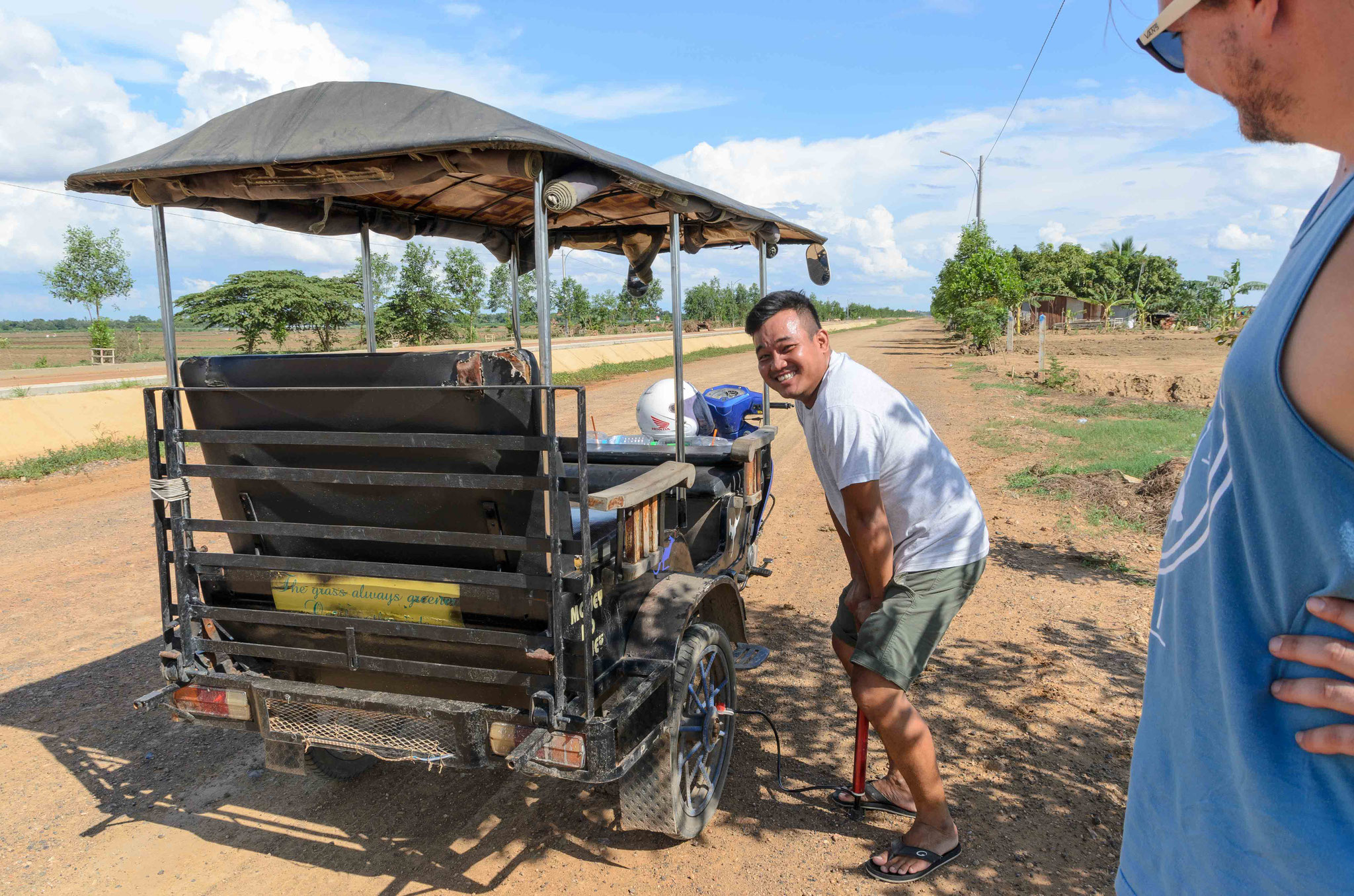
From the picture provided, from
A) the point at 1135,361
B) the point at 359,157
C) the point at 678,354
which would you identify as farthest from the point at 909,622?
the point at 1135,361

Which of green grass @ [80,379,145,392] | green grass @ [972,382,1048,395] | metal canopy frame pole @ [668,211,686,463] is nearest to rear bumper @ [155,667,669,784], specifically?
metal canopy frame pole @ [668,211,686,463]

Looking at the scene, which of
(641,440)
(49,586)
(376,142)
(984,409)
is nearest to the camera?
(376,142)

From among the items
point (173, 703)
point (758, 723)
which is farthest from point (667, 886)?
point (173, 703)

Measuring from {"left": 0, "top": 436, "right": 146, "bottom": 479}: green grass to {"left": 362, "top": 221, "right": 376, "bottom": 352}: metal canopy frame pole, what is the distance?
325 inches

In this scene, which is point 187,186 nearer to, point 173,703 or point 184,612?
point 184,612

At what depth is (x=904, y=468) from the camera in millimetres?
3002

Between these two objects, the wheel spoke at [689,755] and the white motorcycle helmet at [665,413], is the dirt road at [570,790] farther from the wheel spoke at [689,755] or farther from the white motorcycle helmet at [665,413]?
the white motorcycle helmet at [665,413]

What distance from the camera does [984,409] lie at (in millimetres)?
16047

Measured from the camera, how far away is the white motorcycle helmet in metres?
5.52

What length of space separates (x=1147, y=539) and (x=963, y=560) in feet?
16.6

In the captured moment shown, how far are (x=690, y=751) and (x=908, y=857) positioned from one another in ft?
2.93

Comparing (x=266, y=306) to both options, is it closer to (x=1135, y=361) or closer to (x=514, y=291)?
(x=514, y=291)

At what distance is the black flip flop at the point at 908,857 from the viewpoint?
296 cm

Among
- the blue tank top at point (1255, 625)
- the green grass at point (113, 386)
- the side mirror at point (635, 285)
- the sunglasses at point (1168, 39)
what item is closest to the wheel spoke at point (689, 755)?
the blue tank top at point (1255, 625)
